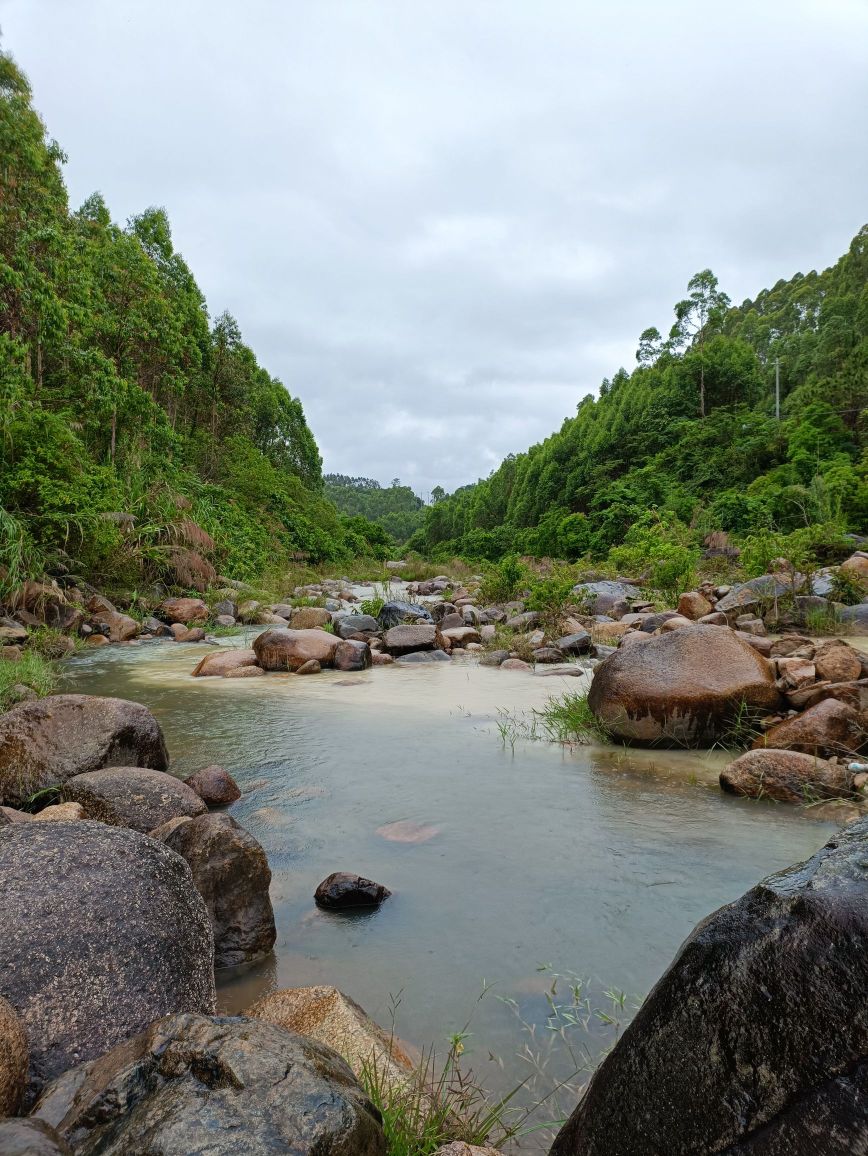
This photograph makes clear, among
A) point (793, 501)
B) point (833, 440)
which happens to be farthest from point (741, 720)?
point (833, 440)

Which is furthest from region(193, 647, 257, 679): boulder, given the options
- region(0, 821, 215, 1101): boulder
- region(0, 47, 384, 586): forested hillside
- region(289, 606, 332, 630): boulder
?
region(0, 821, 215, 1101): boulder

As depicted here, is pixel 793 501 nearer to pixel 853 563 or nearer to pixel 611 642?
pixel 853 563

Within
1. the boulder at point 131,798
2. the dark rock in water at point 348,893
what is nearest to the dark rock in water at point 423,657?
the boulder at point 131,798

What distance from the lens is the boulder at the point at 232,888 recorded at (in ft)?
8.84

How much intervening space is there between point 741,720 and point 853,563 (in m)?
7.85

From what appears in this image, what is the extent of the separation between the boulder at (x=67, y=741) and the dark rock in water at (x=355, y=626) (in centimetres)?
669

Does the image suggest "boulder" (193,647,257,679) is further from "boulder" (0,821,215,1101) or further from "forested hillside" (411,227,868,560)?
"forested hillside" (411,227,868,560)

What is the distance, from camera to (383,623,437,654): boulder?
1043 cm

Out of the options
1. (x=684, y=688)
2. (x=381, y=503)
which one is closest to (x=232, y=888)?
(x=684, y=688)

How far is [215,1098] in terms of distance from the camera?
133 centimetres

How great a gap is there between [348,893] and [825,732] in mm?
3235

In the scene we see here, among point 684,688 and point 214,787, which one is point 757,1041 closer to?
point 214,787

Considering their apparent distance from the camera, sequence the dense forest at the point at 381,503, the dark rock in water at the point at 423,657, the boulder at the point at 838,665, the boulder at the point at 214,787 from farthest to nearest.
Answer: the dense forest at the point at 381,503 < the dark rock in water at the point at 423,657 < the boulder at the point at 838,665 < the boulder at the point at 214,787

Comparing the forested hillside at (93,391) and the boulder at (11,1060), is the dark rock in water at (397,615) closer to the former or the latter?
the forested hillside at (93,391)
